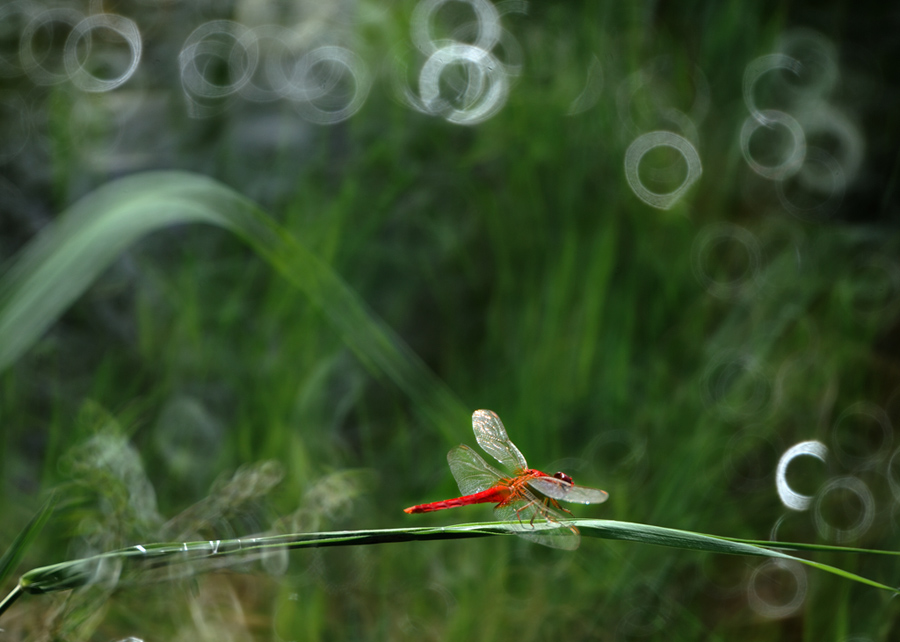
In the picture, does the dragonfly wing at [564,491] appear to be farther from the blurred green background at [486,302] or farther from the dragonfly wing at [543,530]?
the blurred green background at [486,302]

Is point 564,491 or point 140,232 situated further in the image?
point 140,232

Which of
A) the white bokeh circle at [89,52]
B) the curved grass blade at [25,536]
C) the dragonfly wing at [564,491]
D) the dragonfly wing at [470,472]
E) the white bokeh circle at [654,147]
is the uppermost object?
the white bokeh circle at [89,52]

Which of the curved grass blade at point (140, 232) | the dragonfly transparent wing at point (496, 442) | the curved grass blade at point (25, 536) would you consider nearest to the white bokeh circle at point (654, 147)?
the curved grass blade at point (140, 232)

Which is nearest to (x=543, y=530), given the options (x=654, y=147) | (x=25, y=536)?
(x=25, y=536)

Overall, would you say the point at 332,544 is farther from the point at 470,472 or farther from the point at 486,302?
the point at 486,302

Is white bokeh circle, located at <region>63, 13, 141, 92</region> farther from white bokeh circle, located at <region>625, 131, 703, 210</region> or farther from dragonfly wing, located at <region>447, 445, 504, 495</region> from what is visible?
dragonfly wing, located at <region>447, 445, 504, 495</region>

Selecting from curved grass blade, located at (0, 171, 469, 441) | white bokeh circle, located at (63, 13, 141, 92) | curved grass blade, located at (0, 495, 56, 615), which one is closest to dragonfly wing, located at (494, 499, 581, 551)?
curved grass blade, located at (0, 495, 56, 615)

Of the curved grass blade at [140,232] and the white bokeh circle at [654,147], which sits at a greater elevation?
the white bokeh circle at [654,147]

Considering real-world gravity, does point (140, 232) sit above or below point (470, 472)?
above
